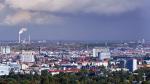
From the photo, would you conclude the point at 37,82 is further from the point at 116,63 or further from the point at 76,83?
the point at 116,63

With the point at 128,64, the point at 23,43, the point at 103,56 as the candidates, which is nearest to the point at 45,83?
the point at 128,64

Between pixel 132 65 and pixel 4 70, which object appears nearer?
pixel 4 70

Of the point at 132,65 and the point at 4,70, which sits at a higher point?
the point at 132,65

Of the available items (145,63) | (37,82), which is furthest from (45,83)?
(145,63)

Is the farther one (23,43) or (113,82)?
(23,43)

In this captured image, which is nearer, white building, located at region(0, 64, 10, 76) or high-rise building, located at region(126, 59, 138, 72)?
white building, located at region(0, 64, 10, 76)

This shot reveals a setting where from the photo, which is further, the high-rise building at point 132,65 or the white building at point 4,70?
the high-rise building at point 132,65

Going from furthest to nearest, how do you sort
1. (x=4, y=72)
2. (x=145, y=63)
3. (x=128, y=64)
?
(x=145, y=63) < (x=128, y=64) < (x=4, y=72)

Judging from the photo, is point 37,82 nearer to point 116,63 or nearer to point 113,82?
point 113,82

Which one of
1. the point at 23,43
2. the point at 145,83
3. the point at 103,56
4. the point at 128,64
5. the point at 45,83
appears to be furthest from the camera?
the point at 23,43
